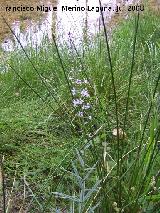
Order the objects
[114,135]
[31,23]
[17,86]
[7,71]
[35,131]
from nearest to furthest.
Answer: [114,135] < [35,131] < [17,86] < [7,71] < [31,23]

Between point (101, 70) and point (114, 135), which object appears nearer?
point (114, 135)

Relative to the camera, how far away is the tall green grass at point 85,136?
1305mm

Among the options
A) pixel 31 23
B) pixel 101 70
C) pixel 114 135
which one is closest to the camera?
pixel 114 135

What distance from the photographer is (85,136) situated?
147 centimetres

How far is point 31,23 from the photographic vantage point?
591 cm

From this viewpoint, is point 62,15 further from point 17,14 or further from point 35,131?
point 35,131

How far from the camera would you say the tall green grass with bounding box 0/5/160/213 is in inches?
51.4

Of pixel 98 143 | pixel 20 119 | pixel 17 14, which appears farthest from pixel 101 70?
pixel 17 14

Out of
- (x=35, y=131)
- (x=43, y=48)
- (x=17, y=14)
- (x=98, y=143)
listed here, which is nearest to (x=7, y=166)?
(x=35, y=131)

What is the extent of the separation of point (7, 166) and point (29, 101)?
2.42 feet

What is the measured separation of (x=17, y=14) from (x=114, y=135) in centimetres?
483

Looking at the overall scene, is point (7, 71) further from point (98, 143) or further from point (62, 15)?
point (62, 15)

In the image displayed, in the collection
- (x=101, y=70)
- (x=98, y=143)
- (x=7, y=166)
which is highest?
(x=101, y=70)

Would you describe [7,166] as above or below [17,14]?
below
